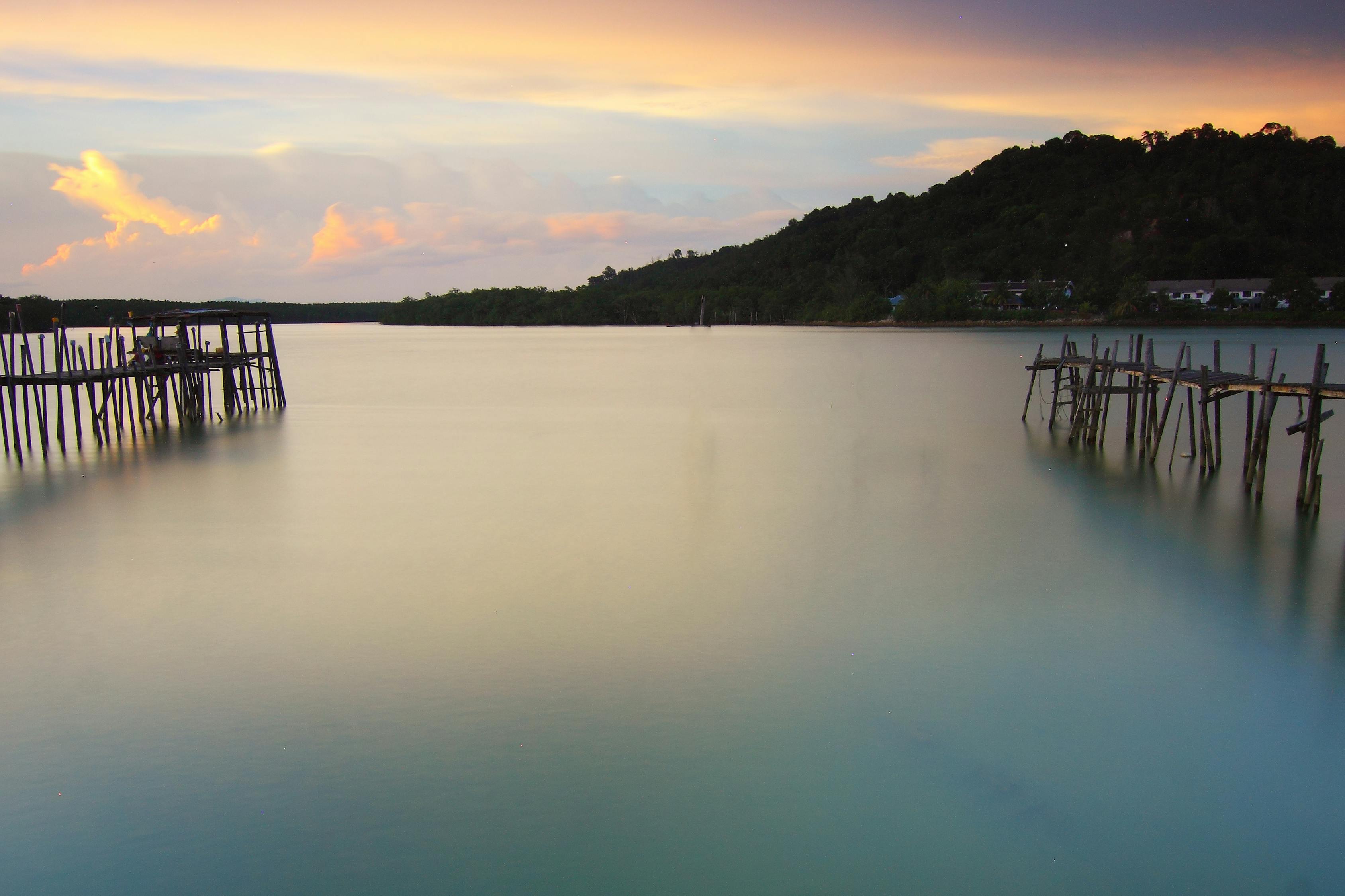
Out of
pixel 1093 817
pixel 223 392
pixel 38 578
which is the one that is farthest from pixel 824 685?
pixel 223 392

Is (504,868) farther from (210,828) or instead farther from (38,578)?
(38,578)

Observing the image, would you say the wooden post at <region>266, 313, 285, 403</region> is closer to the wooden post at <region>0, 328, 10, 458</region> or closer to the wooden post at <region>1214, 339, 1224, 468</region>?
the wooden post at <region>0, 328, 10, 458</region>

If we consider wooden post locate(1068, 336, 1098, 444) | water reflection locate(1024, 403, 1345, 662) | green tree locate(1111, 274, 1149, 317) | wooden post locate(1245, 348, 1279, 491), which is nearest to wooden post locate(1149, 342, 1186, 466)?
water reflection locate(1024, 403, 1345, 662)

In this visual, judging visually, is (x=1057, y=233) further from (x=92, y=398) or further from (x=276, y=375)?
(x=92, y=398)

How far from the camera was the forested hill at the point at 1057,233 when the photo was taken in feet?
271

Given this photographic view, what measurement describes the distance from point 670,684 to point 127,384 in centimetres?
1571

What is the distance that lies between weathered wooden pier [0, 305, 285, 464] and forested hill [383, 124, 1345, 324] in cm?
7195

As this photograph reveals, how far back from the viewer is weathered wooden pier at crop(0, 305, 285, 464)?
45.5ft

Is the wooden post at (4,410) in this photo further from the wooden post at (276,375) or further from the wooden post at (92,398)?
the wooden post at (276,375)

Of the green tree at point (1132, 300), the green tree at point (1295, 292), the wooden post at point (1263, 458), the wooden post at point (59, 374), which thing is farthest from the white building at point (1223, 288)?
the wooden post at point (59, 374)

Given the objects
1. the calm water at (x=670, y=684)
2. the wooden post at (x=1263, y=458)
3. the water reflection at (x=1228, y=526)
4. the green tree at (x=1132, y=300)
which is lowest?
the calm water at (x=670, y=684)

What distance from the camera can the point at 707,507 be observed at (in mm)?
10617

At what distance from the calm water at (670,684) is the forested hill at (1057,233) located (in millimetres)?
76389

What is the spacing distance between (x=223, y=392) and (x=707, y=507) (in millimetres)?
14243
